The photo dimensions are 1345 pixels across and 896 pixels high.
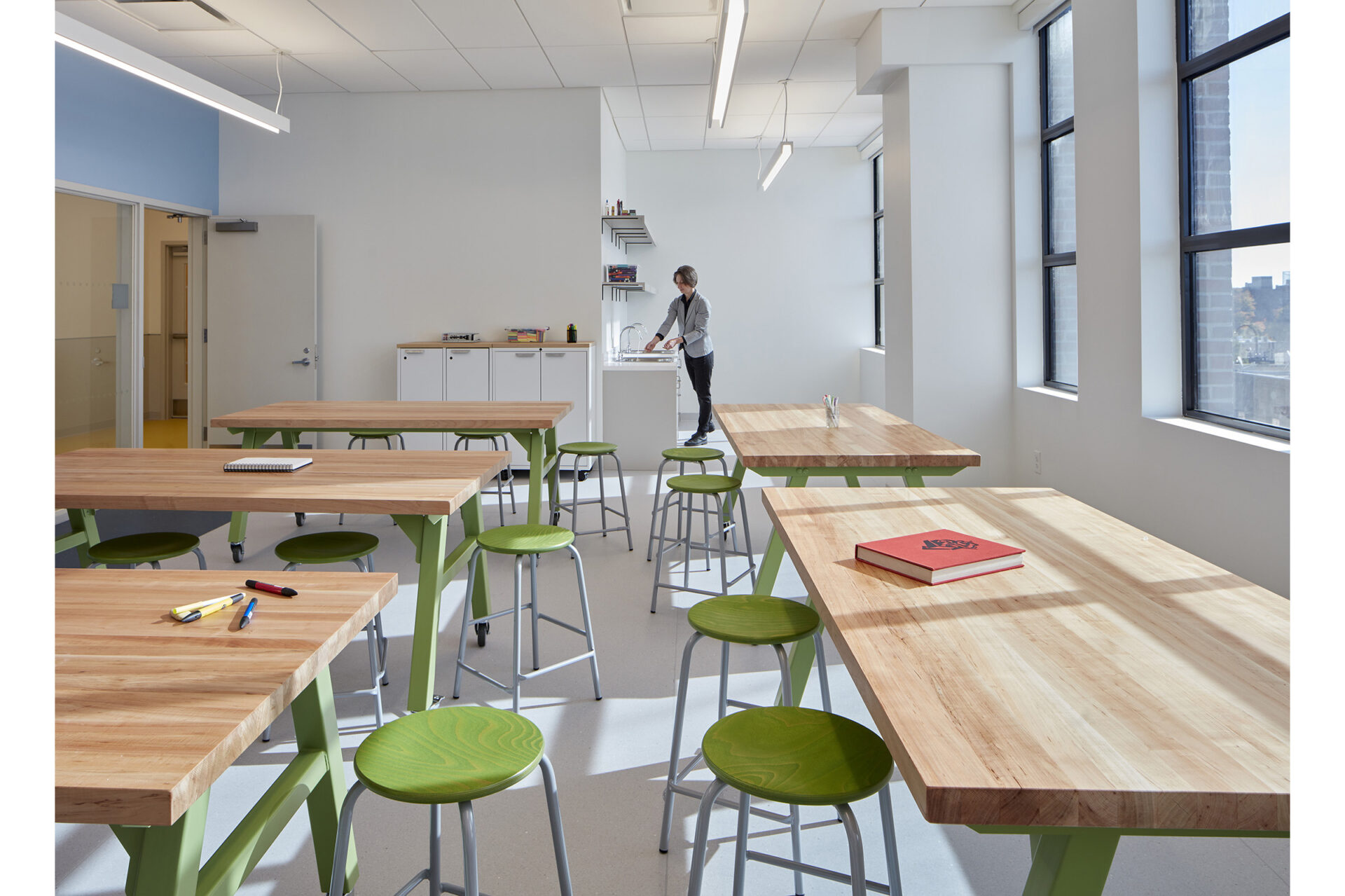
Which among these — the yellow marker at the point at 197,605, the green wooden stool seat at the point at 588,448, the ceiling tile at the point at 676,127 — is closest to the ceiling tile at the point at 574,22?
the ceiling tile at the point at 676,127

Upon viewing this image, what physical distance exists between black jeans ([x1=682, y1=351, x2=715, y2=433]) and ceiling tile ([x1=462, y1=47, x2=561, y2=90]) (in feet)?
8.51

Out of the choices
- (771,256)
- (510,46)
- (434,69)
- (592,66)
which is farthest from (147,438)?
(771,256)

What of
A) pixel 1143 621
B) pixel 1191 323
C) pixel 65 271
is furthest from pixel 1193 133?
pixel 65 271

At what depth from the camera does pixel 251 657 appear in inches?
52.3

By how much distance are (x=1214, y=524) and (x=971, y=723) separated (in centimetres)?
323

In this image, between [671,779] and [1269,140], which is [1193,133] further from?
[671,779]

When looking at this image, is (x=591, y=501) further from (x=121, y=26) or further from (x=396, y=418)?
(x=121, y=26)

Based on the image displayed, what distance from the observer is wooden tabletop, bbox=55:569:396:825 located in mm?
972

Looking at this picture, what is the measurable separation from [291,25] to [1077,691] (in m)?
6.05

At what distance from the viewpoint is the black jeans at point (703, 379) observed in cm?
791

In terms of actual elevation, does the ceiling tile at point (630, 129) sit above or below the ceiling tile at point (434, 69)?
above

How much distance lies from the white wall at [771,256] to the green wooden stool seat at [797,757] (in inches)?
333

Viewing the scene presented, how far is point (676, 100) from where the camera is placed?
7512 millimetres

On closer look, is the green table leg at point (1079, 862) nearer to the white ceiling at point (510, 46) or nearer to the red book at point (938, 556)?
the red book at point (938, 556)
